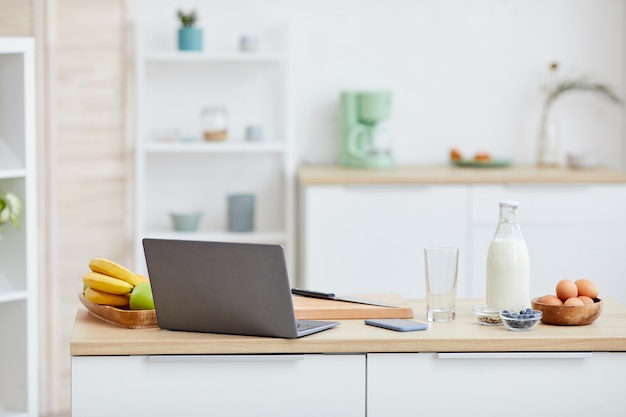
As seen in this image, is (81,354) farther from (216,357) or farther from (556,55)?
(556,55)

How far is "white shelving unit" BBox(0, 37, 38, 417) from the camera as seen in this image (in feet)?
11.3

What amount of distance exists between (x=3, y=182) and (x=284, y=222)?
5.58 feet

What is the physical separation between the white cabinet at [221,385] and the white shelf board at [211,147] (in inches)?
102

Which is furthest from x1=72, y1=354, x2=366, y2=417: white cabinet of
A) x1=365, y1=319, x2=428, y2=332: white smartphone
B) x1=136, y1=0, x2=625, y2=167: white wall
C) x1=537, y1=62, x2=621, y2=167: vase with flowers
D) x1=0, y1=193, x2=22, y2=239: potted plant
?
x1=537, y1=62, x2=621, y2=167: vase with flowers

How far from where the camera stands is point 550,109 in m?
5.00

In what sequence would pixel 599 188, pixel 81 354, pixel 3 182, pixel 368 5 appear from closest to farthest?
pixel 81 354, pixel 3 182, pixel 599 188, pixel 368 5

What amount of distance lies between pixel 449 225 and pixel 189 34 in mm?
1491

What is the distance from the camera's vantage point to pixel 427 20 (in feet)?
16.2

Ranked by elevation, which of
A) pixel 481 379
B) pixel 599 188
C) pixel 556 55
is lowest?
pixel 481 379

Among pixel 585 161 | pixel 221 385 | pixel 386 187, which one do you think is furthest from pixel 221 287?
pixel 585 161

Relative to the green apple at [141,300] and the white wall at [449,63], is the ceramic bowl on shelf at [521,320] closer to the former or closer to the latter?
the green apple at [141,300]

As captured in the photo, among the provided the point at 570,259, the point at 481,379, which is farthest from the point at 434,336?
the point at 570,259

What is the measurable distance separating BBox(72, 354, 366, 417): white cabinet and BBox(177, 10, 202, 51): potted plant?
9.12ft

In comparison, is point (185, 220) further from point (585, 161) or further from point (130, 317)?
point (130, 317)
